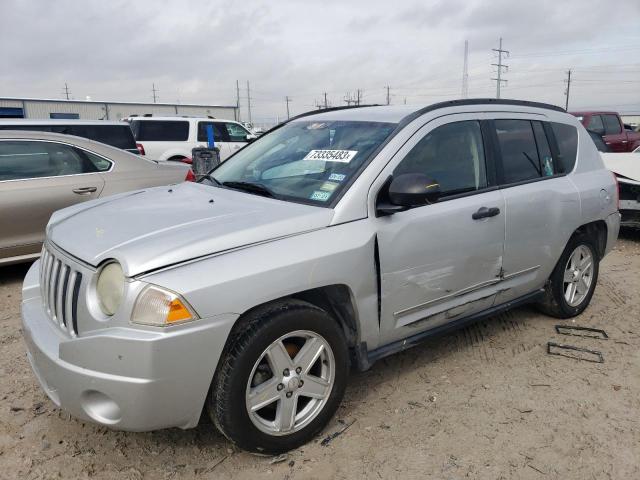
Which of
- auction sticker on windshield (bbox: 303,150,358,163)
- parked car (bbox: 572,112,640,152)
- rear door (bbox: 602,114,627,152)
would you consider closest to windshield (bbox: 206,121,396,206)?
auction sticker on windshield (bbox: 303,150,358,163)

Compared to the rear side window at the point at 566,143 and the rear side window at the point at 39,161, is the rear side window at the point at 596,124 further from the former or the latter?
the rear side window at the point at 39,161

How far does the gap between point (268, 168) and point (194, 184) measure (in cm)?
57

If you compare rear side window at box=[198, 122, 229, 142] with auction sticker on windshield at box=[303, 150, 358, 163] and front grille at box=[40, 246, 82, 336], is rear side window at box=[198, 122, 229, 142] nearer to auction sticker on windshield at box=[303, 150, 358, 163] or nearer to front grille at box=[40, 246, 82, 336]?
auction sticker on windshield at box=[303, 150, 358, 163]

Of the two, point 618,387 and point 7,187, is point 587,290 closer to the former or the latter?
Result: point 618,387

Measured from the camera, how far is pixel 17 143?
5.33 meters

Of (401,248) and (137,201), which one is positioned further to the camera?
(137,201)

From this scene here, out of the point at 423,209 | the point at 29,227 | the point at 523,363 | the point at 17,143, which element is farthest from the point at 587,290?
the point at 17,143

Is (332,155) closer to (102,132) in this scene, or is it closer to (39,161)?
(39,161)

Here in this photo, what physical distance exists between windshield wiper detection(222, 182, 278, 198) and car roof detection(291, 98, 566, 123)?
791 millimetres

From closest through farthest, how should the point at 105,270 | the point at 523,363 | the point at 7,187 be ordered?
the point at 105,270, the point at 523,363, the point at 7,187

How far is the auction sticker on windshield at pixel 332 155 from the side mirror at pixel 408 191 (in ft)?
1.14

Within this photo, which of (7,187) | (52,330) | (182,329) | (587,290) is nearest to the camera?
(182,329)

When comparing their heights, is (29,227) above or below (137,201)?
below

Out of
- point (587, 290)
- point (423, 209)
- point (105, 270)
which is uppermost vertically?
point (423, 209)
